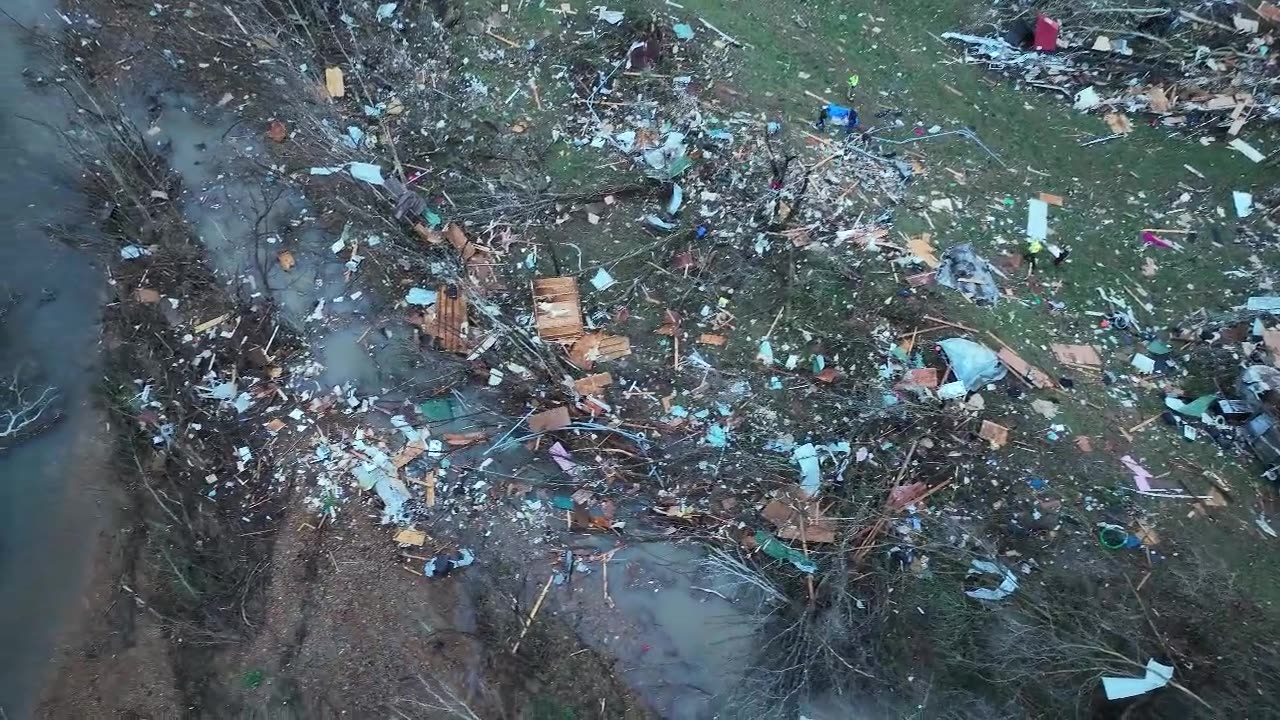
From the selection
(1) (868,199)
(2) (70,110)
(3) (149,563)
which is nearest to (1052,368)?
(1) (868,199)

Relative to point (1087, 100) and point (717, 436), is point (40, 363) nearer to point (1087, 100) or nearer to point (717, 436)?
point (717, 436)

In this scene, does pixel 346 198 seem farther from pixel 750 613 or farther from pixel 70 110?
pixel 750 613

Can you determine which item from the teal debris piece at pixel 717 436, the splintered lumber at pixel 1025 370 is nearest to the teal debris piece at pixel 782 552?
the teal debris piece at pixel 717 436

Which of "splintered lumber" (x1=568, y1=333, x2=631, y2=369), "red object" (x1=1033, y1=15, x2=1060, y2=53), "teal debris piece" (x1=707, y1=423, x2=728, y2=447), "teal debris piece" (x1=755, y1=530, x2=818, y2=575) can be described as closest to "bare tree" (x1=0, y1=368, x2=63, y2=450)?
"splintered lumber" (x1=568, y1=333, x2=631, y2=369)

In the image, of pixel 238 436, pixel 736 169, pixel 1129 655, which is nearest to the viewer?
pixel 1129 655

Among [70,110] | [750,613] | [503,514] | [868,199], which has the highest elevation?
[70,110]

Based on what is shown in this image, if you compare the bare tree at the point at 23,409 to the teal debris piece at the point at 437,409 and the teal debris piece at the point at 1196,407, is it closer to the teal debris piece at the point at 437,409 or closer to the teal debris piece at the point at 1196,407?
the teal debris piece at the point at 437,409
